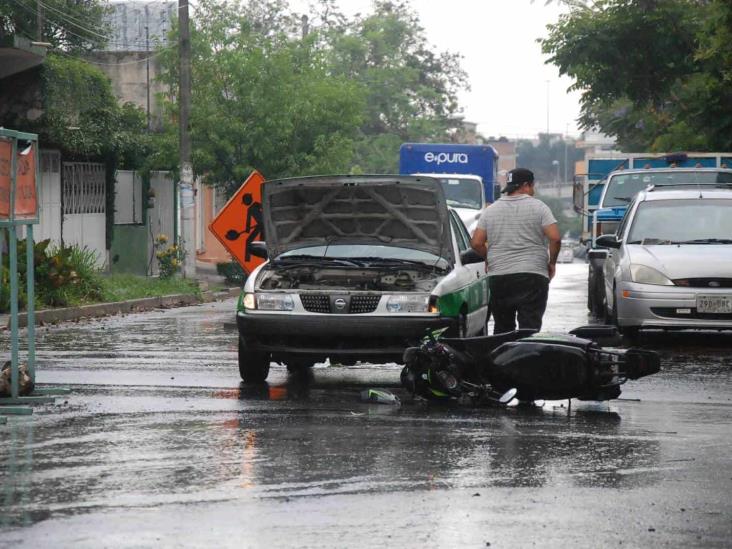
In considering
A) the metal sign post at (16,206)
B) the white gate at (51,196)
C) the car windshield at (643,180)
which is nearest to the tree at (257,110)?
the white gate at (51,196)

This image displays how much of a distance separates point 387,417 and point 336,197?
11.3 feet

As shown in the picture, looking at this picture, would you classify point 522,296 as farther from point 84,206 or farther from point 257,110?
point 257,110

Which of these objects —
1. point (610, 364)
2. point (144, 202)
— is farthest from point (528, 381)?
point (144, 202)

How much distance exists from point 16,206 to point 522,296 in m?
4.48

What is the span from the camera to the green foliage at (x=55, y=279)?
66.5 ft

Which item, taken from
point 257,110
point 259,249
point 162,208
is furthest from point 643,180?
point 162,208

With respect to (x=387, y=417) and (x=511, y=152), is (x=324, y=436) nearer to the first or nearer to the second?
(x=387, y=417)

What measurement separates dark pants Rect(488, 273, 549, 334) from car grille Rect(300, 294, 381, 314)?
1.43 meters

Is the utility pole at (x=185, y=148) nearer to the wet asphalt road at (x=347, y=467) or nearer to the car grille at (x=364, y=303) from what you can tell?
the wet asphalt road at (x=347, y=467)

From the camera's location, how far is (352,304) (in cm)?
1176

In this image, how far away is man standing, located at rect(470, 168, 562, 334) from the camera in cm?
1264

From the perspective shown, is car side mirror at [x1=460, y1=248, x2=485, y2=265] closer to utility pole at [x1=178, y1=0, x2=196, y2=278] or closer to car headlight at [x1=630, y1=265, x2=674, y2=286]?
car headlight at [x1=630, y1=265, x2=674, y2=286]

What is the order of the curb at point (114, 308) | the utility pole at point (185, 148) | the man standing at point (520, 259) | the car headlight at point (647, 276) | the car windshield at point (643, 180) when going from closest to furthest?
1. the man standing at point (520, 259)
2. the car headlight at point (647, 276)
3. the curb at point (114, 308)
4. the car windshield at point (643, 180)
5. the utility pole at point (185, 148)

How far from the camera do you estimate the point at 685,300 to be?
49.9ft
